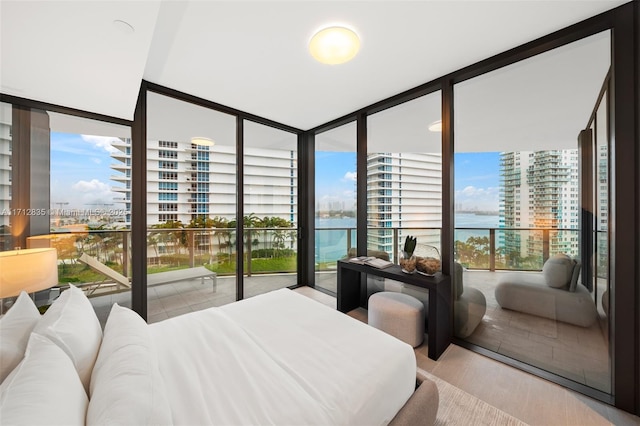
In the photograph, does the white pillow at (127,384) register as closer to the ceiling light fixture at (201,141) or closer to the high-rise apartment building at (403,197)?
the ceiling light fixture at (201,141)

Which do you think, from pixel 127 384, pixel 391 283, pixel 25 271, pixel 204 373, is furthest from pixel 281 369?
pixel 391 283

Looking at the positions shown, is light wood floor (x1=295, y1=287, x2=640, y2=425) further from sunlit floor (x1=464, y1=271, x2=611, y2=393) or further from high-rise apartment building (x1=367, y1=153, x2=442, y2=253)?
high-rise apartment building (x1=367, y1=153, x2=442, y2=253)

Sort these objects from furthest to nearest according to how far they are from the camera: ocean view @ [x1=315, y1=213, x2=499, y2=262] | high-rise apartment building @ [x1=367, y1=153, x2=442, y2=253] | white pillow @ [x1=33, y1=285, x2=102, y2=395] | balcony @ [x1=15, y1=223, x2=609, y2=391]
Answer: ocean view @ [x1=315, y1=213, x2=499, y2=262] < high-rise apartment building @ [x1=367, y1=153, x2=442, y2=253] < balcony @ [x1=15, y1=223, x2=609, y2=391] < white pillow @ [x1=33, y1=285, x2=102, y2=395]

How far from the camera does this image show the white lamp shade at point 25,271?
1.58 m

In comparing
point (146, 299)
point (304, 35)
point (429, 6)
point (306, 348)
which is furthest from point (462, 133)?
point (146, 299)

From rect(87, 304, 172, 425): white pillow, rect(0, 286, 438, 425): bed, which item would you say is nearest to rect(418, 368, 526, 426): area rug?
rect(0, 286, 438, 425): bed

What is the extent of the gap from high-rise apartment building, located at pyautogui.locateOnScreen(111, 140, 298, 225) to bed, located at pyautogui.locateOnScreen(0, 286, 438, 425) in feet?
5.30

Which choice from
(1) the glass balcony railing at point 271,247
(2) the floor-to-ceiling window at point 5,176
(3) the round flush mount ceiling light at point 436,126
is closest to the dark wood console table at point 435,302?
(1) the glass balcony railing at point 271,247

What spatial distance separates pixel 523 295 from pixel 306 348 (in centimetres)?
206

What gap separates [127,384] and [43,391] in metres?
0.22

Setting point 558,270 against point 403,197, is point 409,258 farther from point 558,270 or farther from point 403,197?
point 558,270

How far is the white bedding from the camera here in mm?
1055

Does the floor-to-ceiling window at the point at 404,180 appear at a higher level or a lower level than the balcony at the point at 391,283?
higher

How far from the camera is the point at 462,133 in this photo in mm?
2590
